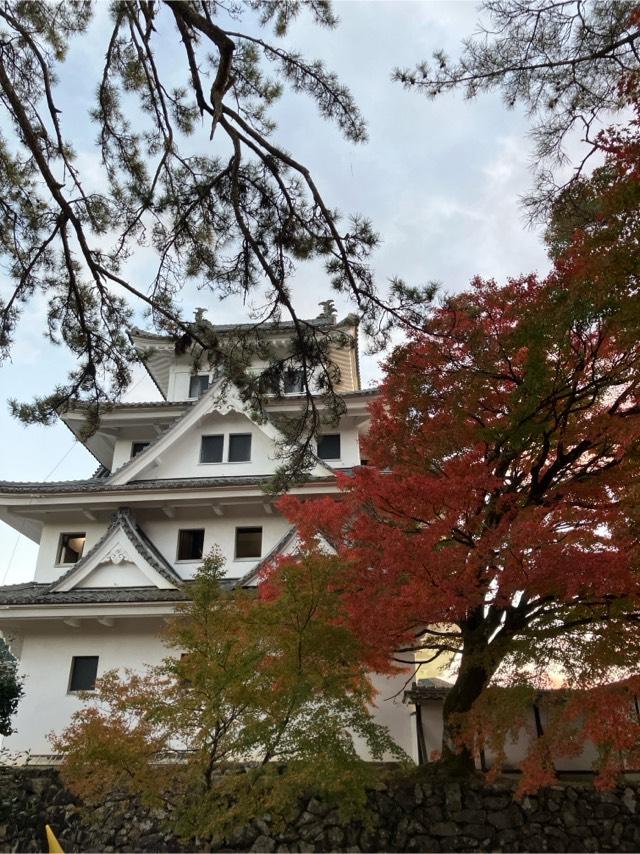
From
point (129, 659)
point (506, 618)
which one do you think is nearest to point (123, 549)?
point (129, 659)

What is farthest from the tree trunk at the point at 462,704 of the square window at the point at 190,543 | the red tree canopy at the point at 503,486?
the square window at the point at 190,543

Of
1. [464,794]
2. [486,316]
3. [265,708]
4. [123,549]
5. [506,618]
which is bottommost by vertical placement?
[464,794]

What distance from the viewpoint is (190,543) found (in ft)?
55.0

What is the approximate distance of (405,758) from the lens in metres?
9.27

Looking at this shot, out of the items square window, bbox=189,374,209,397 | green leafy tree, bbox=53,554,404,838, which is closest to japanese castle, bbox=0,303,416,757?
square window, bbox=189,374,209,397

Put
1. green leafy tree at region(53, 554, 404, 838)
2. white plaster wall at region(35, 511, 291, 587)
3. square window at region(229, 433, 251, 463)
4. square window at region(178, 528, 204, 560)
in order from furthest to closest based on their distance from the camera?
square window at region(229, 433, 251, 463)
square window at region(178, 528, 204, 560)
white plaster wall at region(35, 511, 291, 587)
green leafy tree at region(53, 554, 404, 838)

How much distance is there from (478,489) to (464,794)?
16.3ft

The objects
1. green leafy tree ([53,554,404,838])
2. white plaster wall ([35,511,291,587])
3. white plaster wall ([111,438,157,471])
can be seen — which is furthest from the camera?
white plaster wall ([111,438,157,471])

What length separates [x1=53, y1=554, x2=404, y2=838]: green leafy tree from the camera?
809 cm

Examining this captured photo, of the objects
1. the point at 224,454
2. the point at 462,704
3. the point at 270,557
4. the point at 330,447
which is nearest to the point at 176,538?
the point at 224,454

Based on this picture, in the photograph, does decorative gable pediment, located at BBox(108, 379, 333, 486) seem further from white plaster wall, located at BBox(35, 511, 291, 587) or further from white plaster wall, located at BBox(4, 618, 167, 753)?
white plaster wall, located at BBox(4, 618, 167, 753)

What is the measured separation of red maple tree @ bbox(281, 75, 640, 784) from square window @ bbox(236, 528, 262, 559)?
543 centimetres

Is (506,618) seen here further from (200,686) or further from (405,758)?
(200,686)

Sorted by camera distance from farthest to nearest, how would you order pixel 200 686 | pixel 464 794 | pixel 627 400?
1. pixel 464 794
2. pixel 627 400
3. pixel 200 686
